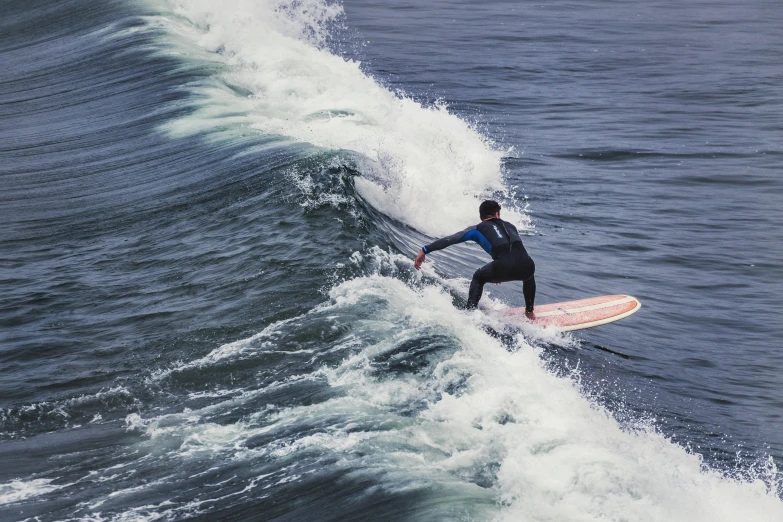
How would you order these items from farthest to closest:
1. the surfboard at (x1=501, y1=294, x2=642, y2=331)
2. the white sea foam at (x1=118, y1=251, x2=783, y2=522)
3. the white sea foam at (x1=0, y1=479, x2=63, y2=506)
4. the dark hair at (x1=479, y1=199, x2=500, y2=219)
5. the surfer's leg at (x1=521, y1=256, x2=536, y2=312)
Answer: the surfboard at (x1=501, y1=294, x2=642, y2=331), the dark hair at (x1=479, y1=199, x2=500, y2=219), the surfer's leg at (x1=521, y1=256, x2=536, y2=312), the white sea foam at (x1=0, y1=479, x2=63, y2=506), the white sea foam at (x1=118, y1=251, x2=783, y2=522)

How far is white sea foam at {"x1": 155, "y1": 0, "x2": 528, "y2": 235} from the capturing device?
13.6 metres

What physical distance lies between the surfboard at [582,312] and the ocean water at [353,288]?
246 mm

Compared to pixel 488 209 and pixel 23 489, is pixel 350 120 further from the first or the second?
pixel 23 489

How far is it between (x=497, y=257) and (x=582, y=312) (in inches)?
55.8

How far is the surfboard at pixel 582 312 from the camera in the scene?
9.68m

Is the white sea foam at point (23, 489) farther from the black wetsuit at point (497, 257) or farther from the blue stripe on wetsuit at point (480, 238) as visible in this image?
the blue stripe on wetsuit at point (480, 238)

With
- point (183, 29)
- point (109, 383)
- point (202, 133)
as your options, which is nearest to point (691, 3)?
point (183, 29)

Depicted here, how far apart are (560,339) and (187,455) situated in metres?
4.64

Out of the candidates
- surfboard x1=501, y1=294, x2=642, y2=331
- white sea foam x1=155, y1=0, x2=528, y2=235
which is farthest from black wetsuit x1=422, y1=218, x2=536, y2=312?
white sea foam x1=155, y1=0, x2=528, y2=235

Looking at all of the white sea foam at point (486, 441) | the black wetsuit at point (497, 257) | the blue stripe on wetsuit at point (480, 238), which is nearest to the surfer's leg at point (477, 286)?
the black wetsuit at point (497, 257)

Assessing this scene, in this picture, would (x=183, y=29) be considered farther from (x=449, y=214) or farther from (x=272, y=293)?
(x=272, y=293)

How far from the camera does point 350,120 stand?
17.0 meters

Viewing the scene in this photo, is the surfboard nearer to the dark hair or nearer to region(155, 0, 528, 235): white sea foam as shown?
the dark hair

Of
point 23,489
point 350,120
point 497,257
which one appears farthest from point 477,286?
point 350,120
